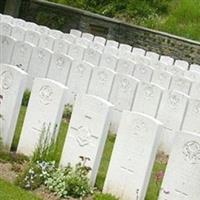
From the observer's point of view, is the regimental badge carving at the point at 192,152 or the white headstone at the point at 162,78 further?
the white headstone at the point at 162,78

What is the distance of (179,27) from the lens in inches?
739

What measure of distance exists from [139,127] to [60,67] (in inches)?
157

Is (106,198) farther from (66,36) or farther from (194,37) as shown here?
(194,37)

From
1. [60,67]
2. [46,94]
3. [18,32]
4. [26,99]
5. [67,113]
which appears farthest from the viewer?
[18,32]

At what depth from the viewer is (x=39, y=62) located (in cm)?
1071

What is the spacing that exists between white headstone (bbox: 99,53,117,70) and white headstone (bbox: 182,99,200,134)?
2.66 meters

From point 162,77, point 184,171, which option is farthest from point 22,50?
point 184,171

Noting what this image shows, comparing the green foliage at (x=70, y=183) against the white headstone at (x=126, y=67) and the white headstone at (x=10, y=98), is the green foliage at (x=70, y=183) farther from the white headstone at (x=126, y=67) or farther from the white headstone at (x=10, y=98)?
the white headstone at (x=126, y=67)

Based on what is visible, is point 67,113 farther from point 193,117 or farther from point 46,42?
point 46,42

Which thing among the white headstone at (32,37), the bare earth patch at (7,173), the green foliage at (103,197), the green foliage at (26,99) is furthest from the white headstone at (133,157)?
the white headstone at (32,37)

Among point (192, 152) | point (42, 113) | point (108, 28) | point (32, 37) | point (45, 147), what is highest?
point (108, 28)

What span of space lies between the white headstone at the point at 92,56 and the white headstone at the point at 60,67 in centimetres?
130

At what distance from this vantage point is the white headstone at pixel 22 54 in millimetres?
10812

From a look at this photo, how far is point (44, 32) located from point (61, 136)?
5478 millimetres
